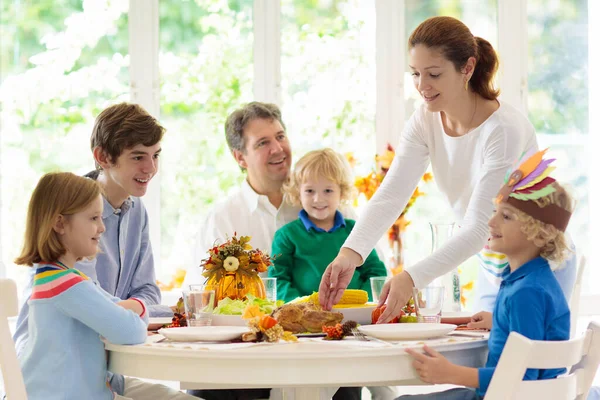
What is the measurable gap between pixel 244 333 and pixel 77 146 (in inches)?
118

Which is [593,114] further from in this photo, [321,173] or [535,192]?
[535,192]

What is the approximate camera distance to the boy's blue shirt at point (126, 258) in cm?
261

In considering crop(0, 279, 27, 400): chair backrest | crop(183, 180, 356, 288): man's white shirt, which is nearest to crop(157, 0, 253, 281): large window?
crop(183, 180, 356, 288): man's white shirt

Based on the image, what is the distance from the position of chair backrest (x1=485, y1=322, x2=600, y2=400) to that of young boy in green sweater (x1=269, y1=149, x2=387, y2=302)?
55.6 inches

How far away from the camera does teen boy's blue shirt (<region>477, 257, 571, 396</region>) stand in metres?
1.80

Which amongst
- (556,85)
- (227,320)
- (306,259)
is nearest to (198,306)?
(227,320)

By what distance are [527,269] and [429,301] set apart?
0.27 meters

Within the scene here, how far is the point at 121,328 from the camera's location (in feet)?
6.10

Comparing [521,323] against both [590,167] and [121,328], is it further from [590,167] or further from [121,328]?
[590,167]

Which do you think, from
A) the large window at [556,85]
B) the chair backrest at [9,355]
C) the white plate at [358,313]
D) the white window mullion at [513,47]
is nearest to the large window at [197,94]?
the white window mullion at [513,47]

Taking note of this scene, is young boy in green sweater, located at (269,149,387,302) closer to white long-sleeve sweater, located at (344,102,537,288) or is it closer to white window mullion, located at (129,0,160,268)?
white long-sleeve sweater, located at (344,102,537,288)

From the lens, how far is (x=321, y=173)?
10.5 feet

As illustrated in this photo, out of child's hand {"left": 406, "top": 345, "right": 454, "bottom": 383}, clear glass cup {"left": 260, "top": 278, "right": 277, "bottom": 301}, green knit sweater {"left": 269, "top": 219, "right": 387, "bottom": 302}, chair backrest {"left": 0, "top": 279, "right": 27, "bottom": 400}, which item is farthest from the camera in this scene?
green knit sweater {"left": 269, "top": 219, "right": 387, "bottom": 302}

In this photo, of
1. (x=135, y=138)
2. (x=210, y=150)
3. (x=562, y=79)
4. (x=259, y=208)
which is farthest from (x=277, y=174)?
(x=562, y=79)
